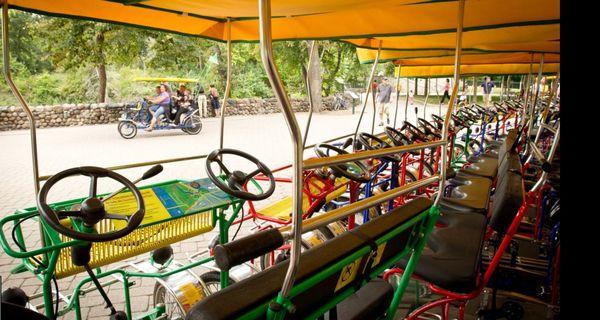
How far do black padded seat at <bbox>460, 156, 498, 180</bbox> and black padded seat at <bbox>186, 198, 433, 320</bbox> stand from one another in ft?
10.00

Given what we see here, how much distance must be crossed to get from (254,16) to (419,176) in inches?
114

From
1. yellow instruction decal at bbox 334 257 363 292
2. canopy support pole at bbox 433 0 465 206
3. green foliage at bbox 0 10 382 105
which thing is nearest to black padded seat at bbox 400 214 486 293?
canopy support pole at bbox 433 0 465 206

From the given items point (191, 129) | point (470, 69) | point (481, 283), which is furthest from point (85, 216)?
point (191, 129)

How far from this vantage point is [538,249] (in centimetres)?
394

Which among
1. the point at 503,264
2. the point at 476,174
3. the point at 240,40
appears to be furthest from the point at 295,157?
the point at 476,174

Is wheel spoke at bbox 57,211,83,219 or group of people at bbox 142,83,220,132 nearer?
wheel spoke at bbox 57,211,83,219

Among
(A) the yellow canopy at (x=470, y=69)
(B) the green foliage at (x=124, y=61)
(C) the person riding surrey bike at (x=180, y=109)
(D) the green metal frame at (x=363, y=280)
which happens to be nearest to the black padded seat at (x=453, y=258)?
(D) the green metal frame at (x=363, y=280)

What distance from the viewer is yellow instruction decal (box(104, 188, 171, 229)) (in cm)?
214

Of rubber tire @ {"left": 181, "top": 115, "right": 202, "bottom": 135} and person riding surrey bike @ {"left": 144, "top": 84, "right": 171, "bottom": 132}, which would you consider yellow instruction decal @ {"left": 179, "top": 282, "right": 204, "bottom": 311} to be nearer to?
rubber tire @ {"left": 181, "top": 115, "right": 202, "bottom": 135}

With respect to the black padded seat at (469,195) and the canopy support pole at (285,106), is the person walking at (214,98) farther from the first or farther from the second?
the canopy support pole at (285,106)

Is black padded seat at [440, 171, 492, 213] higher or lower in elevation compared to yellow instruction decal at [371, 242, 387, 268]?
lower

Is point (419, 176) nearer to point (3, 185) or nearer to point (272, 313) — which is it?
Answer: point (272, 313)

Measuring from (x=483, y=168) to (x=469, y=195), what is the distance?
1.35 meters

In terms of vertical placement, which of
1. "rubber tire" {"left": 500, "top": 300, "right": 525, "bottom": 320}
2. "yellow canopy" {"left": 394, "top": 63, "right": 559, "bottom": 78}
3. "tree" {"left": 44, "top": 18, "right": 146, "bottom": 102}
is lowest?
"rubber tire" {"left": 500, "top": 300, "right": 525, "bottom": 320}
